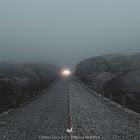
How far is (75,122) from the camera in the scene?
51.6 ft

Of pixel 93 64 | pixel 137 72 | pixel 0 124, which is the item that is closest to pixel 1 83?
pixel 137 72

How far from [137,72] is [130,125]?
33.6m

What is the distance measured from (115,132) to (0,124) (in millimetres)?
7217

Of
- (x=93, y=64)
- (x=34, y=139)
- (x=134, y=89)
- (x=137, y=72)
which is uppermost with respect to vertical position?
(x=93, y=64)

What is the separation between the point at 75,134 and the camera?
12.2 metres

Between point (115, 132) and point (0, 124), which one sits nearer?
point (115, 132)

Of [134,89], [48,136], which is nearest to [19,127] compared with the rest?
[48,136]

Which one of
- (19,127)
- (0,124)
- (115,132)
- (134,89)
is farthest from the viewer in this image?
(134,89)

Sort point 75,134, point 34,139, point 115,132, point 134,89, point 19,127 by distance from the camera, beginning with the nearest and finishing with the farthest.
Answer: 1. point 34,139
2. point 75,134
3. point 115,132
4. point 19,127
5. point 134,89

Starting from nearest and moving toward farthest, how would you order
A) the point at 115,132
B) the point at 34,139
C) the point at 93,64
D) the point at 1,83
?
the point at 34,139, the point at 115,132, the point at 1,83, the point at 93,64

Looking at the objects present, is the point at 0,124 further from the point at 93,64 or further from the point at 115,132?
the point at 93,64

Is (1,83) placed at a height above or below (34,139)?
above

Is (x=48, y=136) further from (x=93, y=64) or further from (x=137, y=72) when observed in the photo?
(x=93, y=64)

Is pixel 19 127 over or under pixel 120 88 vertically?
under
